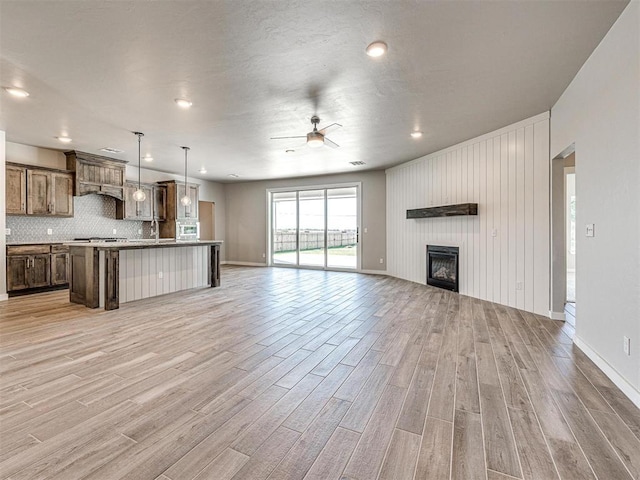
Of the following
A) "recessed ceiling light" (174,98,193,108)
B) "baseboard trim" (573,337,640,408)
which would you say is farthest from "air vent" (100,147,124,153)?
"baseboard trim" (573,337,640,408)

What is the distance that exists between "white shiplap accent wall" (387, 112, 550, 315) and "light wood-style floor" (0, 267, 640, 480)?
2.80 ft

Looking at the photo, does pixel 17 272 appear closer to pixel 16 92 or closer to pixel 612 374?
pixel 16 92

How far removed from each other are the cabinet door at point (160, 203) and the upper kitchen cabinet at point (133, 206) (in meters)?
0.09

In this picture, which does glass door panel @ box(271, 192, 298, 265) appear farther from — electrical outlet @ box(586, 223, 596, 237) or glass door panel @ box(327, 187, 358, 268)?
electrical outlet @ box(586, 223, 596, 237)

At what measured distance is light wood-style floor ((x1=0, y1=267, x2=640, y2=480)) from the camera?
60.5 inches

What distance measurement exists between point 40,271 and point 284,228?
19.0ft

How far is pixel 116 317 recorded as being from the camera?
4.12 metres

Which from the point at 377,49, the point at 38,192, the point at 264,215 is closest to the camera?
the point at 377,49

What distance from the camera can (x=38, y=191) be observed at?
5.74 meters

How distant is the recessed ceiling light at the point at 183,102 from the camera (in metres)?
3.77

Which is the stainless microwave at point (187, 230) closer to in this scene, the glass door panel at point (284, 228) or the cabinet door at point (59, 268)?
the glass door panel at point (284, 228)

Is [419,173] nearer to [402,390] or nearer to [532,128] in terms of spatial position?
[532,128]

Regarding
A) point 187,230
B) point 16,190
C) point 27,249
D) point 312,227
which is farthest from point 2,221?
point 312,227

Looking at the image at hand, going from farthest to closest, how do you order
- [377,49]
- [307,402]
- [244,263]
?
1. [244,263]
2. [377,49]
3. [307,402]
